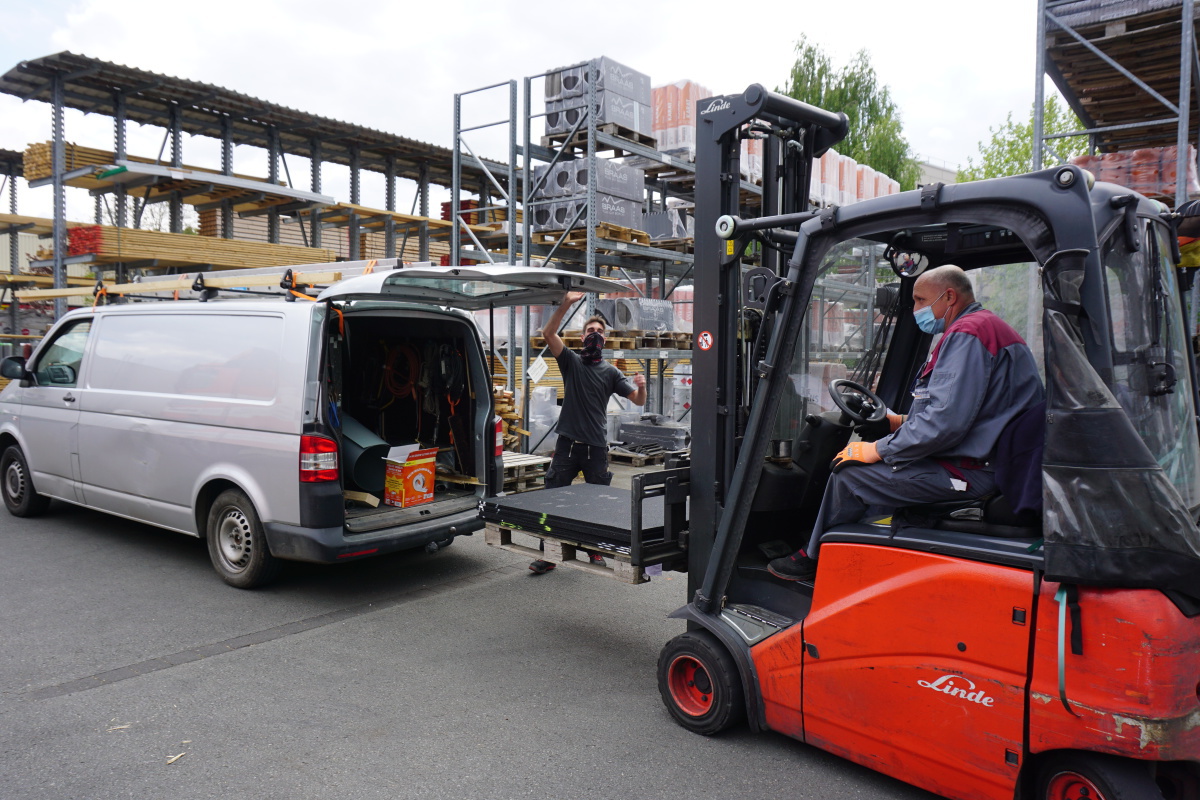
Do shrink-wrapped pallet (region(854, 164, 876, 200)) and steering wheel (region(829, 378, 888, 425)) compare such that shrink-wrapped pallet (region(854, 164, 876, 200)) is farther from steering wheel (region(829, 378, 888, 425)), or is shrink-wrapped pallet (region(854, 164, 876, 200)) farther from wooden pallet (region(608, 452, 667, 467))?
steering wheel (region(829, 378, 888, 425))

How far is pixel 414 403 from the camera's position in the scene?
22.8 ft

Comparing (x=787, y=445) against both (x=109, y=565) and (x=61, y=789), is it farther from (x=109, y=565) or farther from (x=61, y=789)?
(x=109, y=565)

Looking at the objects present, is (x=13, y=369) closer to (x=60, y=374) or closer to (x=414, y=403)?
(x=60, y=374)

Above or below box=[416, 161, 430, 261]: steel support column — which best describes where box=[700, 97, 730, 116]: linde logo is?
below

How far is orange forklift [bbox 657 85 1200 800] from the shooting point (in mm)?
2488

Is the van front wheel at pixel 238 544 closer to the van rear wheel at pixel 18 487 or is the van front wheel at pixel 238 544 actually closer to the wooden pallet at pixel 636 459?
the van rear wheel at pixel 18 487

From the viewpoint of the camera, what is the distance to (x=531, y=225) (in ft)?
40.2

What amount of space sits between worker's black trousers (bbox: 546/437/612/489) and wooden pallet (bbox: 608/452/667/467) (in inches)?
191

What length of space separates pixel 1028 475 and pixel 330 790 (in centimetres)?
292

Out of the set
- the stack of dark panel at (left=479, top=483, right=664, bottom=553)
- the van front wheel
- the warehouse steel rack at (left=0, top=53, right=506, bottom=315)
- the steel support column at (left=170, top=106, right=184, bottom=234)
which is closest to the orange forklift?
the stack of dark panel at (left=479, top=483, right=664, bottom=553)

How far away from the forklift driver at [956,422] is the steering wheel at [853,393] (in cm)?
24

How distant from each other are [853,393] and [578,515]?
65.1 inches

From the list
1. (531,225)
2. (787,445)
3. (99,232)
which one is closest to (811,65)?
(531,225)

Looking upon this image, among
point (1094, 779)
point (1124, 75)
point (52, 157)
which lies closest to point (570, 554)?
point (1094, 779)
